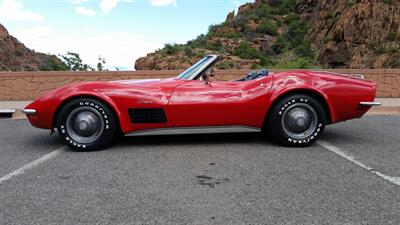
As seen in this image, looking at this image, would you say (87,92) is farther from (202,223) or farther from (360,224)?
(360,224)

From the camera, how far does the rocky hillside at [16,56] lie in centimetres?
5085

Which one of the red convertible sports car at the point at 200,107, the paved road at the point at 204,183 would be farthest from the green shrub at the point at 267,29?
the red convertible sports car at the point at 200,107

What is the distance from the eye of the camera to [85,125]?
464 centimetres

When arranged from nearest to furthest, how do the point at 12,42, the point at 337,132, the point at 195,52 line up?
1. the point at 337,132
2. the point at 195,52
3. the point at 12,42

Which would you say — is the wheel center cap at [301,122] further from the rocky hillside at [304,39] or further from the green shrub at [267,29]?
the green shrub at [267,29]

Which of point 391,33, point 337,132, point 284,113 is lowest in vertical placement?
point 337,132

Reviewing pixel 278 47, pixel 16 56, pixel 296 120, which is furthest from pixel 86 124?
pixel 16 56

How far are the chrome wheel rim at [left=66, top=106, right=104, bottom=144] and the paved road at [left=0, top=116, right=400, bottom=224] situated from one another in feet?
0.65

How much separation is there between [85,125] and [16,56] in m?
58.5

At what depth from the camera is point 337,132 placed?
593cm

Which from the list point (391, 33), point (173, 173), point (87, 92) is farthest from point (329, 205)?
point (391, 33)

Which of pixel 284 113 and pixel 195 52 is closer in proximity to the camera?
pixel 284 113

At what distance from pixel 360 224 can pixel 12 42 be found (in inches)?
2605

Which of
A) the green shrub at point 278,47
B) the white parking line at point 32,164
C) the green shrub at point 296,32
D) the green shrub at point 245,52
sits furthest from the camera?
the green shrub at point 296,32
